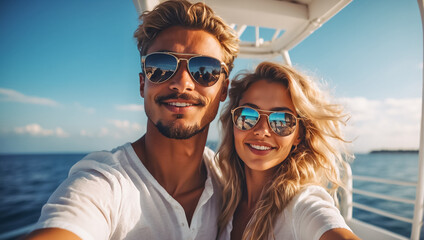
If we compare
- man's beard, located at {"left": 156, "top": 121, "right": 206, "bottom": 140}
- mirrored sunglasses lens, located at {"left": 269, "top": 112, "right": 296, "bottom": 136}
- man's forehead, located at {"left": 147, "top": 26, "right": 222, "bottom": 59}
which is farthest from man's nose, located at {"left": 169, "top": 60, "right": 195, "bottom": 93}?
mirrored sunglasses lens, located at {"left": 269, "top": 112, "right": 296, "bottom": 136}

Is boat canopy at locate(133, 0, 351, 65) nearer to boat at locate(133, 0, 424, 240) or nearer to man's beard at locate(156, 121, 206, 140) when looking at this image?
boat at locate(133, 0, 424, 240)

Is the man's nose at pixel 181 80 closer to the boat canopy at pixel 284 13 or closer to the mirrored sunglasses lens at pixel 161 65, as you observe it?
the mirrored sunglasses lens at pixel 161 65

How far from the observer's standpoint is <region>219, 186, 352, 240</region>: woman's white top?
1236mm

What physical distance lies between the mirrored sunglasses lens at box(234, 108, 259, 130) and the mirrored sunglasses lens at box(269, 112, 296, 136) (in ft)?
0.42

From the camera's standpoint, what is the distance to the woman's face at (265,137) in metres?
1.84

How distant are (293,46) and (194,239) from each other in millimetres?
3105

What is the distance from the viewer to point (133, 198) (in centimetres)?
145

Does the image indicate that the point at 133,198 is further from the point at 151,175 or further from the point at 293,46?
the point at 293,46

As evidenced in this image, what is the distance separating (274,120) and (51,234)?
4.98 ft

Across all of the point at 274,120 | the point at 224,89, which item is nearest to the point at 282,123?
the point at 274,120

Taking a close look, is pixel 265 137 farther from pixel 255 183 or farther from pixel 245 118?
pixel 255 183

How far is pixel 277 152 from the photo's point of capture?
6.16 ft

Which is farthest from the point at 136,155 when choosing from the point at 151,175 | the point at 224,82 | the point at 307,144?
the point at 307,144

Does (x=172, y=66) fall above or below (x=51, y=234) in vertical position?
above
